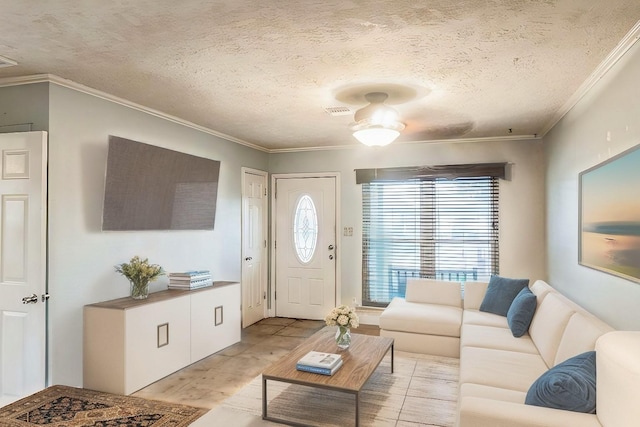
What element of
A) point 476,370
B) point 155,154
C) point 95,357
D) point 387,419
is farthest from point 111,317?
point 476,370

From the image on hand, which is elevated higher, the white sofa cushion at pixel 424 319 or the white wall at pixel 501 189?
the white wall at pixel 501 189

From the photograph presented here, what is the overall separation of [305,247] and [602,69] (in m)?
4.13

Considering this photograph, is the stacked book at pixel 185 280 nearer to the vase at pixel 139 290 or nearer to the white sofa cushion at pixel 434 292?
the vase at pixel 139 290

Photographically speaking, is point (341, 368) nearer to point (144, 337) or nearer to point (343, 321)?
point (343, 321)

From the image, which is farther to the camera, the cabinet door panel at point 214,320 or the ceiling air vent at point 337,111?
the cabinet door panel at point 214,320

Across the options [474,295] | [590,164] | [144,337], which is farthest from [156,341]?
[590,164]

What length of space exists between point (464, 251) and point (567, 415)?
3.69m

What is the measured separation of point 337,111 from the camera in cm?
393

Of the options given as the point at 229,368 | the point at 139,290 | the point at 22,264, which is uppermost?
the point at 22,264

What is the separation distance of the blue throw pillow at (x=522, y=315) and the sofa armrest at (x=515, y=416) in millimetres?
1764

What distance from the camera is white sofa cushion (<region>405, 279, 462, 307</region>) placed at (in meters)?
4.77

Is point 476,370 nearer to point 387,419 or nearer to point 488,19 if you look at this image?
point 387,419

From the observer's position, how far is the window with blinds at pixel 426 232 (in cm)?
527

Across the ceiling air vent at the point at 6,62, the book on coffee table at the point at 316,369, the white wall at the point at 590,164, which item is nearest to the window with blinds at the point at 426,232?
the white wall at the point at 590,164
